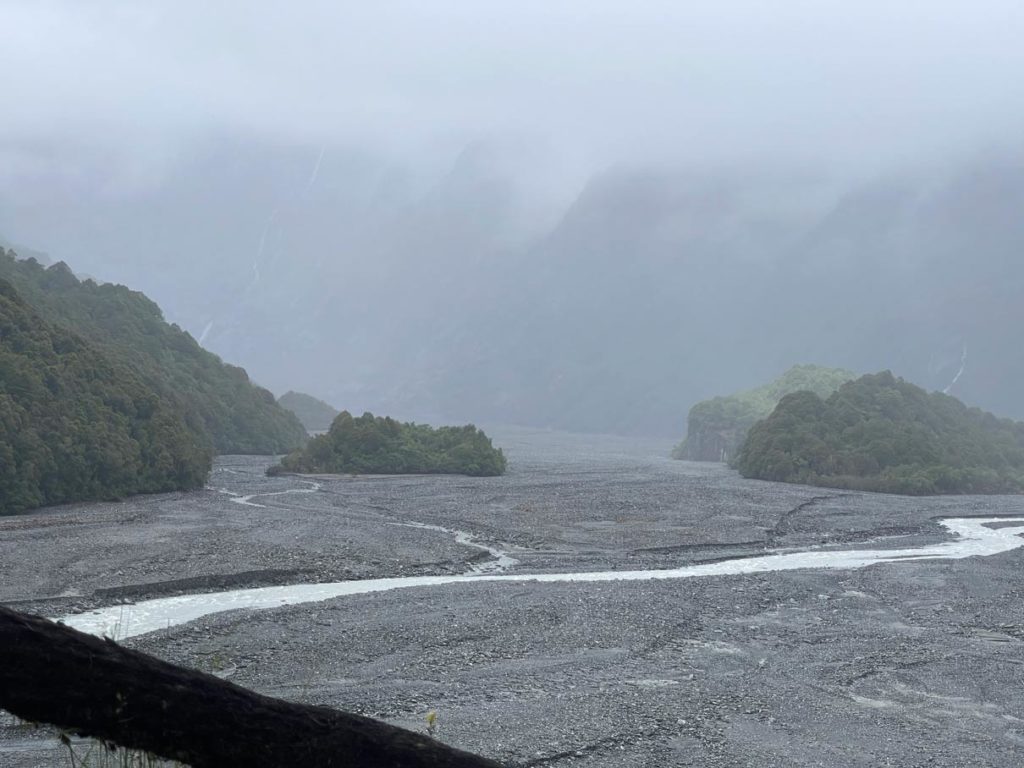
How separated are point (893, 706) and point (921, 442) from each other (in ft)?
141

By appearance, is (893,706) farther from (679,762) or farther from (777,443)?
(777,443)

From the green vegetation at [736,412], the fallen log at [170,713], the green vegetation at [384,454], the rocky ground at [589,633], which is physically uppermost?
the green vegetation at [736,412]

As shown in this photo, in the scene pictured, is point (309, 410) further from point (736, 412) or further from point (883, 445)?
point (883, 445)

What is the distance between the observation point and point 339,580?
22.2 meters

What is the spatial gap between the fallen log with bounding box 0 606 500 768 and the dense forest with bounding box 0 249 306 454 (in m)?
49.7

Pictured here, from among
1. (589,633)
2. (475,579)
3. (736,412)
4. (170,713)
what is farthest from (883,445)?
(170,713)

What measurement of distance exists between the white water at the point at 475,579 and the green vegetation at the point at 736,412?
46.5 m

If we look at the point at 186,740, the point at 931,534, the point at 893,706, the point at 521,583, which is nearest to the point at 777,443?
the point at 931,534

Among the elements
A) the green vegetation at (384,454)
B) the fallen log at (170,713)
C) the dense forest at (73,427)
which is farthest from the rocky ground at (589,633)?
the green vegetation at (384,454)

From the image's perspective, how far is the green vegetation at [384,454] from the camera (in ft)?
169

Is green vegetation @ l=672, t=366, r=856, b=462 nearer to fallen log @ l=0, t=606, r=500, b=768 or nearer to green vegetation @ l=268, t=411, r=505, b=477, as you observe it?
green vegetation @ l=268, t=411, r=505, b=477

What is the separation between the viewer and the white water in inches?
676

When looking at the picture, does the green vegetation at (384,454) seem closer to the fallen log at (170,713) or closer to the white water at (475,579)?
the white water at (475,579)

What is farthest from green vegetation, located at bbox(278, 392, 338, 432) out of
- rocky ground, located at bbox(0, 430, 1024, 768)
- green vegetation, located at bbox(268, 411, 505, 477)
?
rocky ground, located at bbox(0, 430, 1024, 768)
